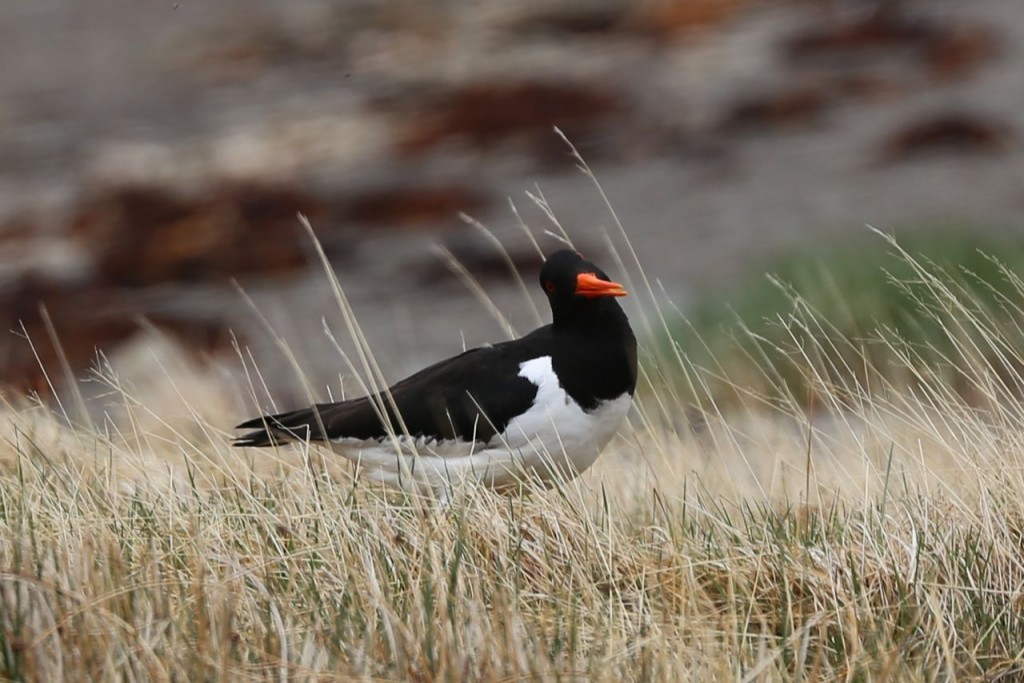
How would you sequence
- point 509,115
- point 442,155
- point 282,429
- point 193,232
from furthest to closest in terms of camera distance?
point 509,115
point 442,155
point 193,232
point 282,429

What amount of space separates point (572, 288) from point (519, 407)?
44 cm

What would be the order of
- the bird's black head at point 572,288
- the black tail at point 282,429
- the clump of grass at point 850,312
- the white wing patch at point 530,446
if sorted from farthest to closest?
the clump of grass at point 850,312 → the black tail at point 282,429 → the bird's black head at point 572,288 → the white wing patch at point 530,446

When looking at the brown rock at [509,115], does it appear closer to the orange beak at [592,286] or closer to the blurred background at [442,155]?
the blurred background at [442,155]

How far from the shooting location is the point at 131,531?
14.0 feet

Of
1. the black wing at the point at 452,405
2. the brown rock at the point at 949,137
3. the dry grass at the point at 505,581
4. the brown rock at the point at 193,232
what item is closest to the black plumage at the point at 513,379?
the black wing at the point at 452,405

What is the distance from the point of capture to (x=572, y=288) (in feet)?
16.9

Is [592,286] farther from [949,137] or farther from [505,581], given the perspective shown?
[949,137]

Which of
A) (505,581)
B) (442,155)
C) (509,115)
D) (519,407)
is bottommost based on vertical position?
(505,581)

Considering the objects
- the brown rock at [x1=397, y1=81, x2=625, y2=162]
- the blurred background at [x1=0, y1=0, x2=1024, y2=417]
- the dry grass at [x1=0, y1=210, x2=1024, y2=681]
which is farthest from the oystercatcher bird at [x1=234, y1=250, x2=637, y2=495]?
the brown rock at [x1=397, y1=81, x2=625, y2=162]

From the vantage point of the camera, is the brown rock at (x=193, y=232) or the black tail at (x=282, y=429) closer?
the black tail at (x=282, y=429)

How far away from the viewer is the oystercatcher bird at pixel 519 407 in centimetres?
497

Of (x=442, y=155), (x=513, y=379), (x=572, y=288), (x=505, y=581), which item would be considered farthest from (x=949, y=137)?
(x=505, y=581)

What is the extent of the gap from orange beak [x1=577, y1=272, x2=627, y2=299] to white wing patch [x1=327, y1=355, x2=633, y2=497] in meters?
0.24

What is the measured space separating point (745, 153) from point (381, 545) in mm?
14991
